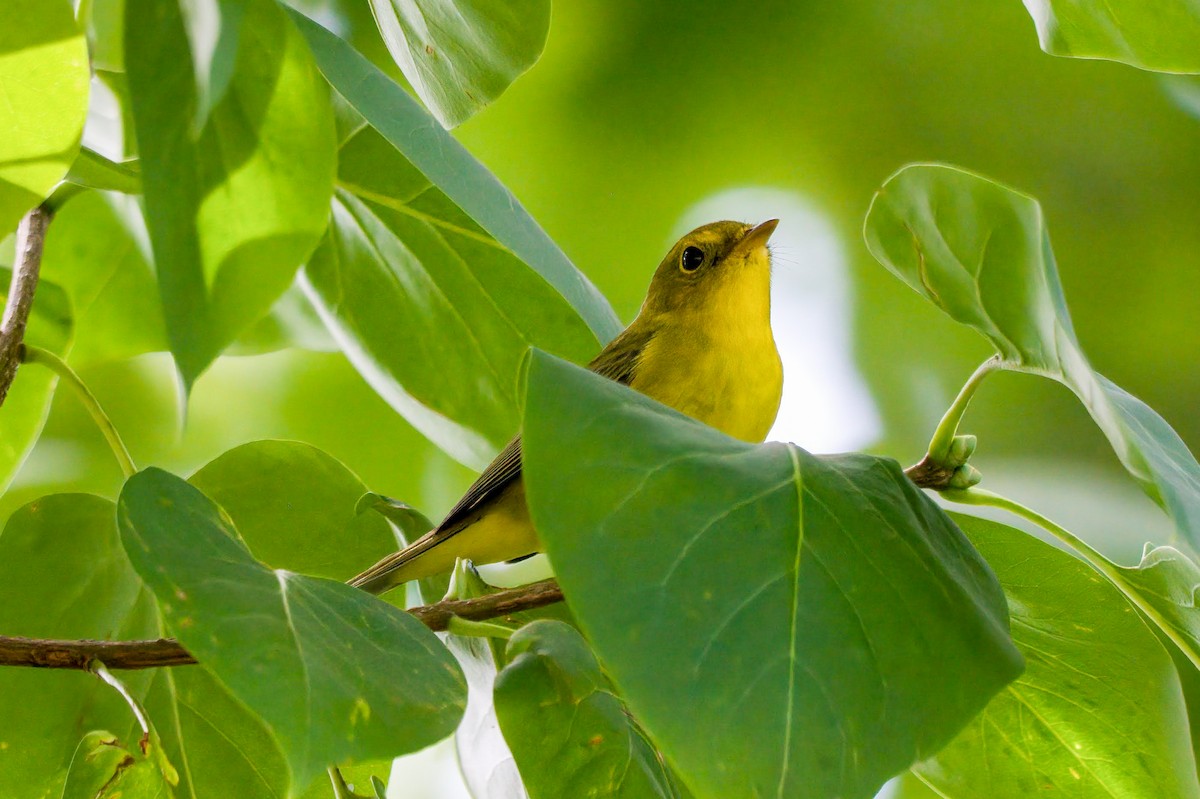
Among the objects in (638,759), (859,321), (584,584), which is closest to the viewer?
(584,584)

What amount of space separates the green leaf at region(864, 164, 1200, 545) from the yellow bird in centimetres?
79

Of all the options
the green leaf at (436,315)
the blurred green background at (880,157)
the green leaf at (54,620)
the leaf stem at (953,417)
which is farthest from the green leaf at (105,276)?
the blurred green background at (880,157)

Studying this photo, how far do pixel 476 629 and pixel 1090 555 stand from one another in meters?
0.58

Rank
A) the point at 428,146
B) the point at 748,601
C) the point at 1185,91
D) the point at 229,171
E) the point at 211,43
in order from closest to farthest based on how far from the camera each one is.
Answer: the point at 748,601, the point at 211,43, the point at 229,171, the point at 428,146, the point at 1185,91

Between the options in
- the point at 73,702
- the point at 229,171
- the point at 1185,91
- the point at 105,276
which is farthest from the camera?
the point at 1185,91

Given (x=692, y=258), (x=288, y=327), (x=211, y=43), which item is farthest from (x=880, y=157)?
(x=211, y=43)

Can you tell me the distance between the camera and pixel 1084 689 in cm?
128

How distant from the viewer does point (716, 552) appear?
797 millimetres

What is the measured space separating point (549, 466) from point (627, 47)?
403 cm

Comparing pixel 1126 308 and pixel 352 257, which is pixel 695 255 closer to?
pixel 352 257

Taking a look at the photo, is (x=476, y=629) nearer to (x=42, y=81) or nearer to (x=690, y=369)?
(x=42, y=81)

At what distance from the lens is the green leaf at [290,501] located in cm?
149

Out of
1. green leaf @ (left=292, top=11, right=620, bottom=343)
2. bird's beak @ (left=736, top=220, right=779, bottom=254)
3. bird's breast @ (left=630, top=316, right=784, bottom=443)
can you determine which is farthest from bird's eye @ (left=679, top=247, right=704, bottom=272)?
green leaf @ (left=292, top=11, right=620, bottom=343)

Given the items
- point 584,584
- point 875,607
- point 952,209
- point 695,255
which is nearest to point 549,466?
point 584,584
